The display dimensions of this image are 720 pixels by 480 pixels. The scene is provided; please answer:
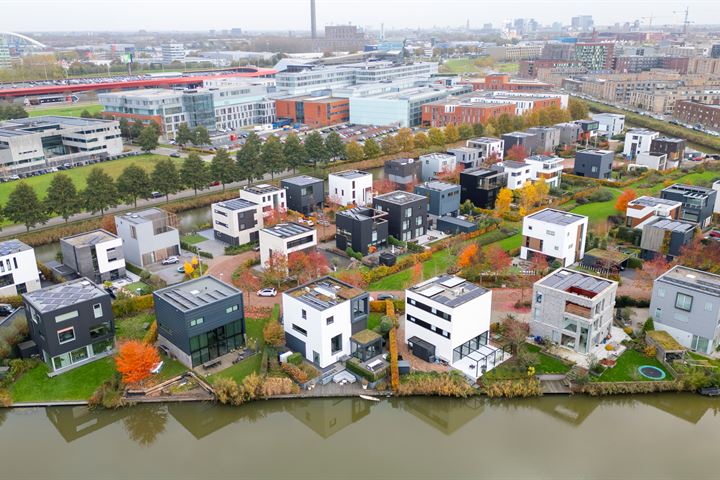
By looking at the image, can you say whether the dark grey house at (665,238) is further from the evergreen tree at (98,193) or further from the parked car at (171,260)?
the evergreen tree at (98,193)

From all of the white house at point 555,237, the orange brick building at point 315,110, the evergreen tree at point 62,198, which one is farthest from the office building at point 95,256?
the orange brick building at point 315,110

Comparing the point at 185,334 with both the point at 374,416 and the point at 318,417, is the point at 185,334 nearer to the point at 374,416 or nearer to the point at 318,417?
the point at 318,417

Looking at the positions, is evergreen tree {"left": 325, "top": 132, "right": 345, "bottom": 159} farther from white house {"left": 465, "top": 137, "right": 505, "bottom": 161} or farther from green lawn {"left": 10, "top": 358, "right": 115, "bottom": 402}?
green lawn {"left": 10, "top": 358, "right": 115, "bottom": 402}

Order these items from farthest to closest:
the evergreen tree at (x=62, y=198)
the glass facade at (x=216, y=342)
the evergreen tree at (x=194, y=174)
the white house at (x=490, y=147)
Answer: the white house at (x=490, y=147)
the evergreen tree at (x=194, y=174)
the evergreen tree at (x=62, y=198)
the glass facade at (x=216, y=342)

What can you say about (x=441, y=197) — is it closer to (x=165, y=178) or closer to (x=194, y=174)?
(x=194, y=174)

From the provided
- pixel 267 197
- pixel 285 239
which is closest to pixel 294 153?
pixel 267 197

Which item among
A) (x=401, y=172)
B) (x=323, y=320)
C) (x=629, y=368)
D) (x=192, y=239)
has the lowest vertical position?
(x=629, y=368)

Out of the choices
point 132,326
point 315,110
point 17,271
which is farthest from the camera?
point 315,110

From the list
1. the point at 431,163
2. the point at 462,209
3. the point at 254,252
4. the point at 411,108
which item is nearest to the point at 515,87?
the point at 411,108
